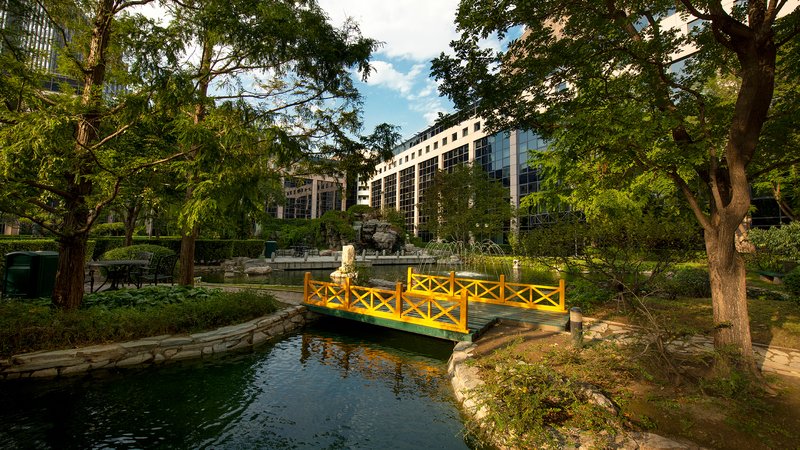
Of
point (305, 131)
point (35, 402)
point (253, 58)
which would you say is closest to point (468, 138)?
point (305, 131)

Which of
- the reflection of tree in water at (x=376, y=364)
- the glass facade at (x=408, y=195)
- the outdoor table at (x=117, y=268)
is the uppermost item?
the glass facade at (x=408, y=195)

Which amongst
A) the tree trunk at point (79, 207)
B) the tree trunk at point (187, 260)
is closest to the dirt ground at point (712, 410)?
the tree trunk at point (79, 207)

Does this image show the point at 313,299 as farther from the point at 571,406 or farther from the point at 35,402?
the point at 571,406

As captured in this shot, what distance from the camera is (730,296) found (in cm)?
589

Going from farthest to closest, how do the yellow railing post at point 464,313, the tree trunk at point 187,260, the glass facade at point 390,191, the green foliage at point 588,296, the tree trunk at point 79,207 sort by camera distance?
the glass facade at point 390,191
the green foliage at point 588,296
the tree trunk at point 187,260
the yellow railing post at point 464,313
the tree trunk at point 79,207

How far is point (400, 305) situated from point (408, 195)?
186 feet

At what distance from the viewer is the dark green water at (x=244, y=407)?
200 inches

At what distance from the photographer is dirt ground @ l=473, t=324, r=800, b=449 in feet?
14.9

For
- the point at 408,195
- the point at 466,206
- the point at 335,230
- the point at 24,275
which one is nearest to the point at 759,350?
the point at 24,275

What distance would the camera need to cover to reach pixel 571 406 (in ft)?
16.7

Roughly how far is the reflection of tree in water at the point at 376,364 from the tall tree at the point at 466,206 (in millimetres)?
21045

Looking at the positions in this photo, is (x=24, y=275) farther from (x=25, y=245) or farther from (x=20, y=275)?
(x=25, y=245)

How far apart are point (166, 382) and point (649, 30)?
1132 centimetres

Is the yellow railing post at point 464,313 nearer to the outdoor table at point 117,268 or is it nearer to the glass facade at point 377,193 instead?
the outdoor table at point 117,268
